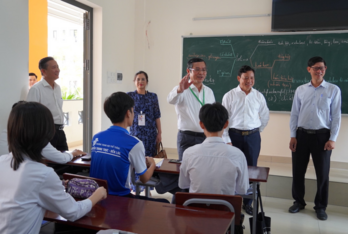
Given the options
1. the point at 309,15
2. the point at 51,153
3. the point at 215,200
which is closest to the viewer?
the point at 215,200

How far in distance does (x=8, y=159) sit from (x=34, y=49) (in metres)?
4.17

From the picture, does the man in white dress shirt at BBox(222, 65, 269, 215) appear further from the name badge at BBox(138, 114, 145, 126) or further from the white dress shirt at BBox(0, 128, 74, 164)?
the white dress shirt at BBox(0, 128, 74, 164)

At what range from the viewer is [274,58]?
16.1 ft

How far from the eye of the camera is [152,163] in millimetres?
2129

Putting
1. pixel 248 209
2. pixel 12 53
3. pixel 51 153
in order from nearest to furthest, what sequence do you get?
1. pixel 51 153
2. pixel 12 53
3. pixel 248 209

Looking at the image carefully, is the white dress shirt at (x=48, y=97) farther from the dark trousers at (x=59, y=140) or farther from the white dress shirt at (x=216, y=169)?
the white dress shirt at (x=216, y=169)

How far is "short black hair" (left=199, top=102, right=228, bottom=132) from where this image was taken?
6.61 ft

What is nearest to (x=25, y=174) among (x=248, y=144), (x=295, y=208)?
(x=248, y=144)

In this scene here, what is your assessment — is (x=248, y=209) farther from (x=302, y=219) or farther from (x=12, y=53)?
(x=12, y=53)

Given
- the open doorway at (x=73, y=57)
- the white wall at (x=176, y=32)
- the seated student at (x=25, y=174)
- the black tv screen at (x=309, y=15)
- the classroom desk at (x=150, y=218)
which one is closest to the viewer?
the seated student at (x=25, y=174)

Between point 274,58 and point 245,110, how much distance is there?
1984 millimetres

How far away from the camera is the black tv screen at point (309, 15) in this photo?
14.7 ft

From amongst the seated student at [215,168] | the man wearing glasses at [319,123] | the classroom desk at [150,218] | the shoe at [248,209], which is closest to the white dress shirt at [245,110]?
the man wearing glasses at [319,123]

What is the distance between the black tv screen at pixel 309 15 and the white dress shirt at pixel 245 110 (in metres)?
1.93
